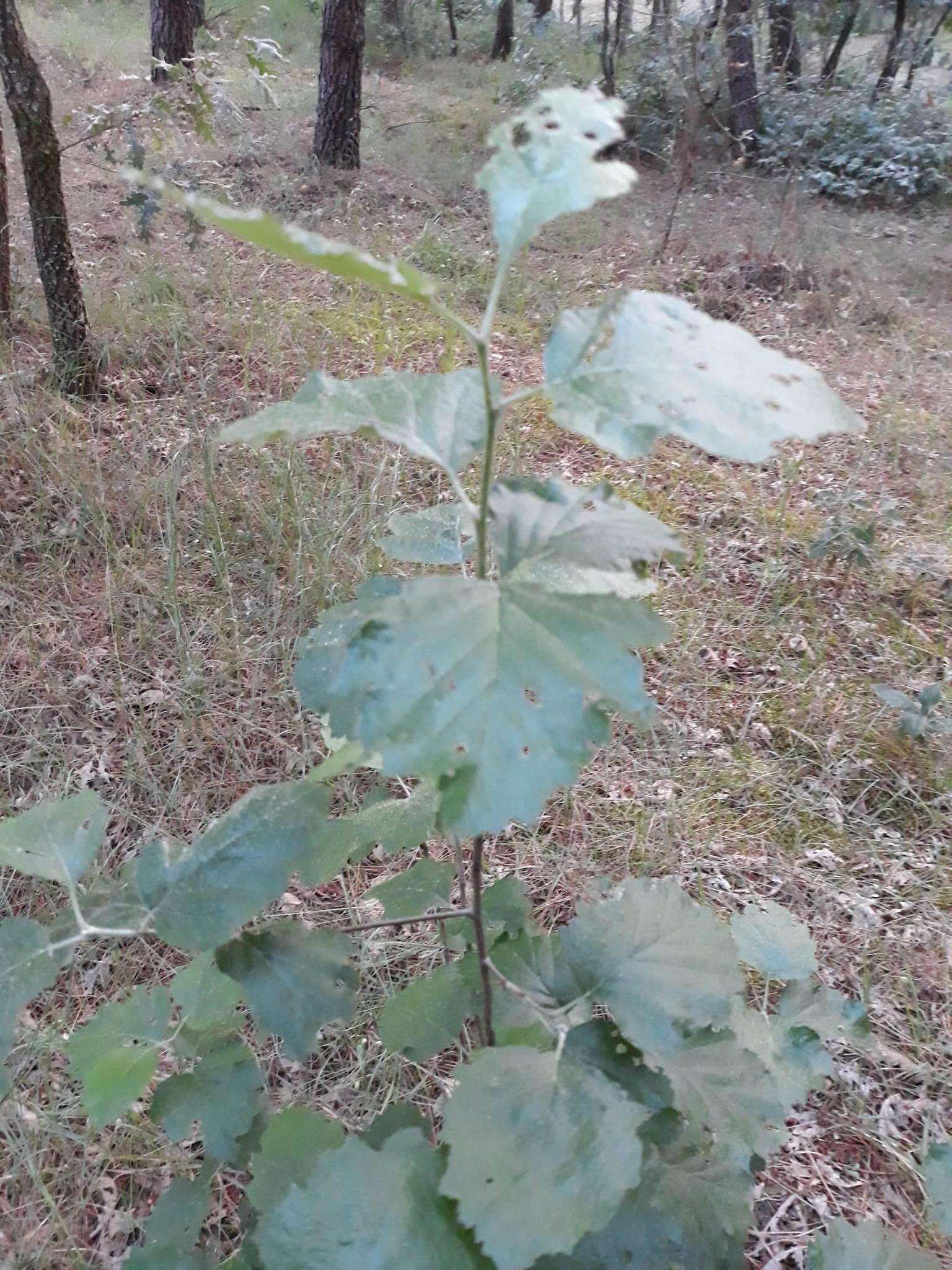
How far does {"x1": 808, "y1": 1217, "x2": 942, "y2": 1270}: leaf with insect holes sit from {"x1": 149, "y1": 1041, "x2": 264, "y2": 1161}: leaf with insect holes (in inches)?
32.1

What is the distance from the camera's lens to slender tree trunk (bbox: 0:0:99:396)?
2.91 m

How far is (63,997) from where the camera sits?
1792 mm

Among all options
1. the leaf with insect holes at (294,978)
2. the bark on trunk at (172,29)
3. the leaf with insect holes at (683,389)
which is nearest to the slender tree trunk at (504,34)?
the bark on trunk at (172,29)

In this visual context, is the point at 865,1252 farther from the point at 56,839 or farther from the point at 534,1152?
the point at 56,839

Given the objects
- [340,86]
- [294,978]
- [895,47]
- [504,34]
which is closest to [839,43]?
[895,47]

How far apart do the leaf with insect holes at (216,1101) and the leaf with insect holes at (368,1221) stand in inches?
7.2

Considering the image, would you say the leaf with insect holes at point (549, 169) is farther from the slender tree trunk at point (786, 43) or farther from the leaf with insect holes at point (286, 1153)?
the slender tree trunk at point (786, 43)

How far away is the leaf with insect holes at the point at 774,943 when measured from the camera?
143 cm

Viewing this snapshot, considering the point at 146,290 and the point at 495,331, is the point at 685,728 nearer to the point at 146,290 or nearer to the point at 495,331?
the point at 495,331

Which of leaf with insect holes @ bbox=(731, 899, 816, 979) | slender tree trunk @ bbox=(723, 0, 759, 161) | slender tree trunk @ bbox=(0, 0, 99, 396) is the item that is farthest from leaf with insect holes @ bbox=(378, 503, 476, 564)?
slender tree trunk @ bbox=(723, 0, 759, 161)

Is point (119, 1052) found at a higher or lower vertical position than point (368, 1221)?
lower

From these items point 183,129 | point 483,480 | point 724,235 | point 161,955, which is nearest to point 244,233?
point 483,480

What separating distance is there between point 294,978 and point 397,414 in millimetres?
580

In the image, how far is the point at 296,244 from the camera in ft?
1.78
